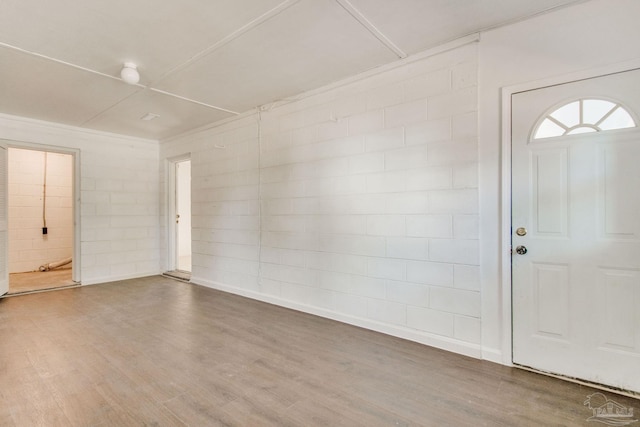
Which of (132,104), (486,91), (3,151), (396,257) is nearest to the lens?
(486,91)

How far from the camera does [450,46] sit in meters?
2.72

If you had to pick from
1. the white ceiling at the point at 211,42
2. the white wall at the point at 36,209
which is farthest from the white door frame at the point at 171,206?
the white wall at the point at 36,209

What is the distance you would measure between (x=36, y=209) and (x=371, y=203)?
715 cm

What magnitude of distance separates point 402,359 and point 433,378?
33 centimetres

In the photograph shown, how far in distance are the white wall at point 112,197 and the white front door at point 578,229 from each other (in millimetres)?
6130

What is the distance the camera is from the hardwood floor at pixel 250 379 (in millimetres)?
1883

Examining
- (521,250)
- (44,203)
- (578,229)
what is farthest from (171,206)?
(578,229)

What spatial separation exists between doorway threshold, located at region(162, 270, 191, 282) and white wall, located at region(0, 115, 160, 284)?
335mm

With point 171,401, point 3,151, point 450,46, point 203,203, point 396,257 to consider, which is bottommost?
point 171,401

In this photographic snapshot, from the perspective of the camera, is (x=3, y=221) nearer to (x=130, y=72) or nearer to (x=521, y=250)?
(x=130, y=72)

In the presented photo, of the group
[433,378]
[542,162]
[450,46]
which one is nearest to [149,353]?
[433,378]

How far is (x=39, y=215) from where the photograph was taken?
21.5ft

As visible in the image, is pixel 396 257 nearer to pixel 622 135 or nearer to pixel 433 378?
pixel 433 378

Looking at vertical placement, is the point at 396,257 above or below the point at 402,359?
above
